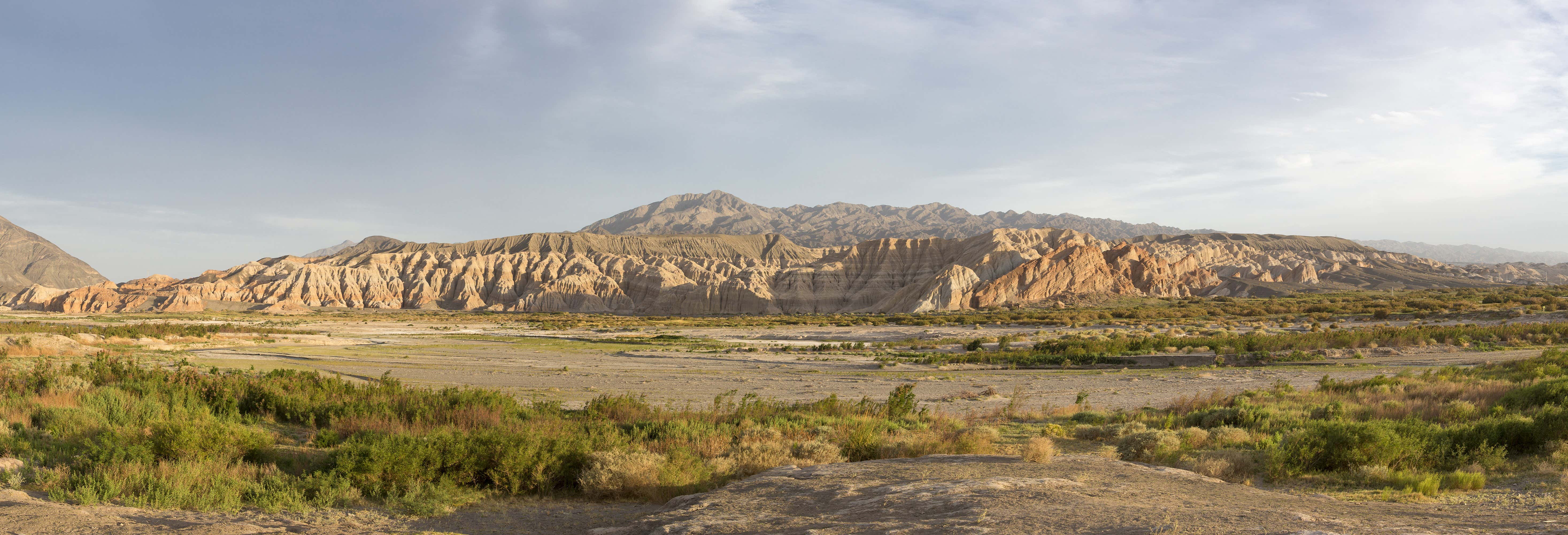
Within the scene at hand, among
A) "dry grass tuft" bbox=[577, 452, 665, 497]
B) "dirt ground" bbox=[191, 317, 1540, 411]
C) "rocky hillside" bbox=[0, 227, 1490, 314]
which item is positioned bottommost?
"dirt ground" bbox=[191, 317, 1540, 411]

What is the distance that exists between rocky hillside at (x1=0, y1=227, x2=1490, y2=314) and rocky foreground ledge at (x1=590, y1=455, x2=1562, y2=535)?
91.2m

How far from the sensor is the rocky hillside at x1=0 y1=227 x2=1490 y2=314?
347 feet

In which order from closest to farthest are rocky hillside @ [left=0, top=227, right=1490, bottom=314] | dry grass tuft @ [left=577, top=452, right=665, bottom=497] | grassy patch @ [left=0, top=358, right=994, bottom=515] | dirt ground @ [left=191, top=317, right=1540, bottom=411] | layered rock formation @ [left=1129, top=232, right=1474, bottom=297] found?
grassy patch @ [left=0, top=358, right=994, bottom=515] → dry grass tuft @ [left=577, top=452, right=665, bottom=497] → dirt ground @ [left=191, top=317, right=1540, bottom=411] → rocky hillside @ [left=0, top=227, right=1490, bottom=314] → layered rock formation @ [left=1129, top=232, right=1474, bottom=297]

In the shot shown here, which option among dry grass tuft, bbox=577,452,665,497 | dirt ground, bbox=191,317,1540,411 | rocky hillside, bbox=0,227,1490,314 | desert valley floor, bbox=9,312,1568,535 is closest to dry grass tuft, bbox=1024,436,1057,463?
desert valley floor, bbox=9,312,1568,535

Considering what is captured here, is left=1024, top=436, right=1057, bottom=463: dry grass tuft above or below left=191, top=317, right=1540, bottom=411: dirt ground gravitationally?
above

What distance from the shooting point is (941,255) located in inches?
5157

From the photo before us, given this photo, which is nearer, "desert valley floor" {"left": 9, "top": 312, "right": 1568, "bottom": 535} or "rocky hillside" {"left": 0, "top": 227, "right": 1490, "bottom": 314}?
"desert valley floor" {"left": 9, "top": 312, "right": 1568, "bottom": 535}

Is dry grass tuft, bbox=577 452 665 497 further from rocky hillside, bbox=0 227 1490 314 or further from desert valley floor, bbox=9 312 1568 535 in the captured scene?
rocky hillside, bbox=0 227 1490 314

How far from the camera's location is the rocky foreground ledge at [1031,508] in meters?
5.46

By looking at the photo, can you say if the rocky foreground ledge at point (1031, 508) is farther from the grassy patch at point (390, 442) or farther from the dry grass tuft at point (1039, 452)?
the grassy patch at point (390, 442)

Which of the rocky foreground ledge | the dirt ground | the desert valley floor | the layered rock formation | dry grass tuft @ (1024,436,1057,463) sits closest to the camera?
the rocky foreground ledge

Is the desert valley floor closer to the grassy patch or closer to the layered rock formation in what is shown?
the grassy patch

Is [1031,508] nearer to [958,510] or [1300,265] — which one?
[958,510]

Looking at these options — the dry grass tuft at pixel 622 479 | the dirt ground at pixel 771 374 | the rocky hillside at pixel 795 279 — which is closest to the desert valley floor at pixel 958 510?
the dry grass tuft at pixel 622 479
